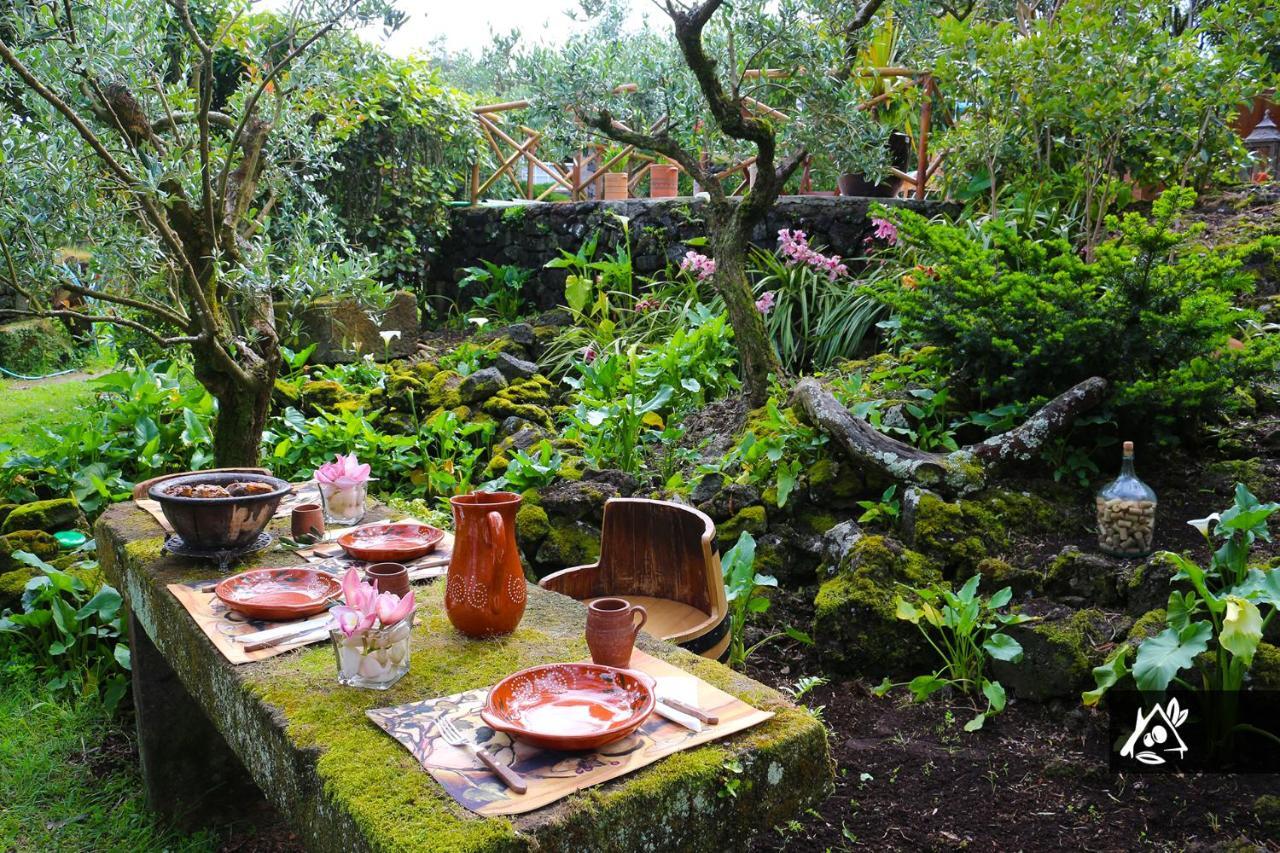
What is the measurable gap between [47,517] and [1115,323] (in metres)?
4.24

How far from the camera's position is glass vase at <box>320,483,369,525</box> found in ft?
8.47

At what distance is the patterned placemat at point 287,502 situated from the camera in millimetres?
2707

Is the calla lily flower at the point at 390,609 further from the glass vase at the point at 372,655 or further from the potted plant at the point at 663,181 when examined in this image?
the potted plant at the point at 663,181

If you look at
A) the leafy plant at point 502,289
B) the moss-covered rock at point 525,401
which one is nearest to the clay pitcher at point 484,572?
the moss-covered rock at point 525,401

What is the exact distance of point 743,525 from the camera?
3723 millimetres

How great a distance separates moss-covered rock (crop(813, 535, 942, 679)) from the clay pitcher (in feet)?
4.77

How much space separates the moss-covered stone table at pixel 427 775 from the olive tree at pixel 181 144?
3.57ft

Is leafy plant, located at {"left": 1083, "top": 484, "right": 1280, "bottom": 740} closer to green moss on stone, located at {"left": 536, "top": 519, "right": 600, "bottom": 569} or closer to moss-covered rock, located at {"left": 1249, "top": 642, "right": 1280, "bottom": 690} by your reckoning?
moss-covered rock, located at {"left": 1249, "top": 642, "right": 1280, "bottom": 690}

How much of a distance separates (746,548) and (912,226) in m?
1.79

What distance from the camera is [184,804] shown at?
107 inches

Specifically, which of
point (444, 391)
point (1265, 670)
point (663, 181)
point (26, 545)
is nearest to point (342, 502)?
point (26, 545)

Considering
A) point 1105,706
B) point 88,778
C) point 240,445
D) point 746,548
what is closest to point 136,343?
point 240,445

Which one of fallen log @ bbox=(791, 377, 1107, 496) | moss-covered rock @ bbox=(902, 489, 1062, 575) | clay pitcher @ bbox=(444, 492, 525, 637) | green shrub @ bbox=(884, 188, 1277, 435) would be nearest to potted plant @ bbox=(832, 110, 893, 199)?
green shrub @ bbox=(884, 188, 1277, 435)

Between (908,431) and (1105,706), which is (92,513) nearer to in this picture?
(908,431)
